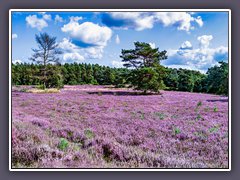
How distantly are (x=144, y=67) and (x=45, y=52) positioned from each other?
1.32 m

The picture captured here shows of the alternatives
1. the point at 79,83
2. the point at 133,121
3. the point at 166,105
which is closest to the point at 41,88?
the point at 79,83

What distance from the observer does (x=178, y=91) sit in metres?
5.30

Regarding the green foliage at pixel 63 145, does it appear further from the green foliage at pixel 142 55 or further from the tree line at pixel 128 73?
the green foliage at pixel 142 55

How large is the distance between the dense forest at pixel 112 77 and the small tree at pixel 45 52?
0.04 metres

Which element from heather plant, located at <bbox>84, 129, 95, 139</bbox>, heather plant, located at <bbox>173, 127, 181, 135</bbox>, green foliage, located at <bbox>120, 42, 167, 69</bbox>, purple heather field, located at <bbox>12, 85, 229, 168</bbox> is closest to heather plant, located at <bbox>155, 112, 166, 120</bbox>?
purple heather field, located at <bbox>12, 85, 229, 168</bbox>

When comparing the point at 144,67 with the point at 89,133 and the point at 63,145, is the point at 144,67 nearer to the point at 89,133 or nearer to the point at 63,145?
the point at 89,133

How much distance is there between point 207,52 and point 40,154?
8.16ft

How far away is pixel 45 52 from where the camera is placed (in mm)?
5062

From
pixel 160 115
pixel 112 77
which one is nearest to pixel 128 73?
pixel 112 77

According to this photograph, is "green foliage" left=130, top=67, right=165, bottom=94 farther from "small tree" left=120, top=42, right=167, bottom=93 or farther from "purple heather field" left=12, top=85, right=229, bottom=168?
"purple heather field" left=12, top=85, right=229, bottom=168

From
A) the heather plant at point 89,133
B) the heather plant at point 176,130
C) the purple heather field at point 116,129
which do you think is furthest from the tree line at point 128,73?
the heather plant at point 89,133

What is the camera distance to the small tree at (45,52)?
5.02m

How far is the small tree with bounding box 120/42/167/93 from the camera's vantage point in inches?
201
